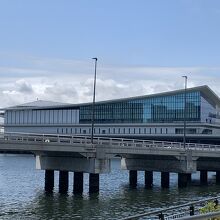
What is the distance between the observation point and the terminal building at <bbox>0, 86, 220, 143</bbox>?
518 ft

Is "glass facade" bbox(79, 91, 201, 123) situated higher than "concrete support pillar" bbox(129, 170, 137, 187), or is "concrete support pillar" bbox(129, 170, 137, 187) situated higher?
"glass facade" bbox(79, 91, 201, 123)

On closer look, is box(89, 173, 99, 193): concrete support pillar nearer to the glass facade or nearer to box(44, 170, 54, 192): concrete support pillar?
box(44, 170, 54, 192): concrete support pillar

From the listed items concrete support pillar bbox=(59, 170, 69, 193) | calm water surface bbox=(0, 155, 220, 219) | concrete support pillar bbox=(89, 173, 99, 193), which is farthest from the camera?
concrete support pillar bbox=(59, 170, 69, 193)

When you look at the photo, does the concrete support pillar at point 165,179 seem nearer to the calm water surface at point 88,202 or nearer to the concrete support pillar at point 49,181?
the calm water surface at point 88,202

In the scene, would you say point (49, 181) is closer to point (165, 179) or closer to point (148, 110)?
point (165, 179)

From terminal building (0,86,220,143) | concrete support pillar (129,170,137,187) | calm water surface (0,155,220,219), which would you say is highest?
terminal building (0,86,220,143)

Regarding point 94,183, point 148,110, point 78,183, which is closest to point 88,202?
point 94,183

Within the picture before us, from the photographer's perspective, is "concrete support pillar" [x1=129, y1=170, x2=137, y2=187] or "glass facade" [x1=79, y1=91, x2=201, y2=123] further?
"glass facade" [x1=79, y1=91, x2=201, y2=123]

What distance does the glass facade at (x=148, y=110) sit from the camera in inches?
6245

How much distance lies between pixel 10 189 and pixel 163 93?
106915 millimetres

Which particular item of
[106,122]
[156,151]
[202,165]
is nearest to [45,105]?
[106,122]

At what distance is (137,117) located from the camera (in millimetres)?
162250

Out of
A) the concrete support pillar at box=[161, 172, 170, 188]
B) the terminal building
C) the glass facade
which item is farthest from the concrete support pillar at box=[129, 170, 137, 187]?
the glass facade

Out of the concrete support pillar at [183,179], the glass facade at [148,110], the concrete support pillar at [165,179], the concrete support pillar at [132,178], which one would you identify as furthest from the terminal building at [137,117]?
the concrete support pillar at [165,179]
